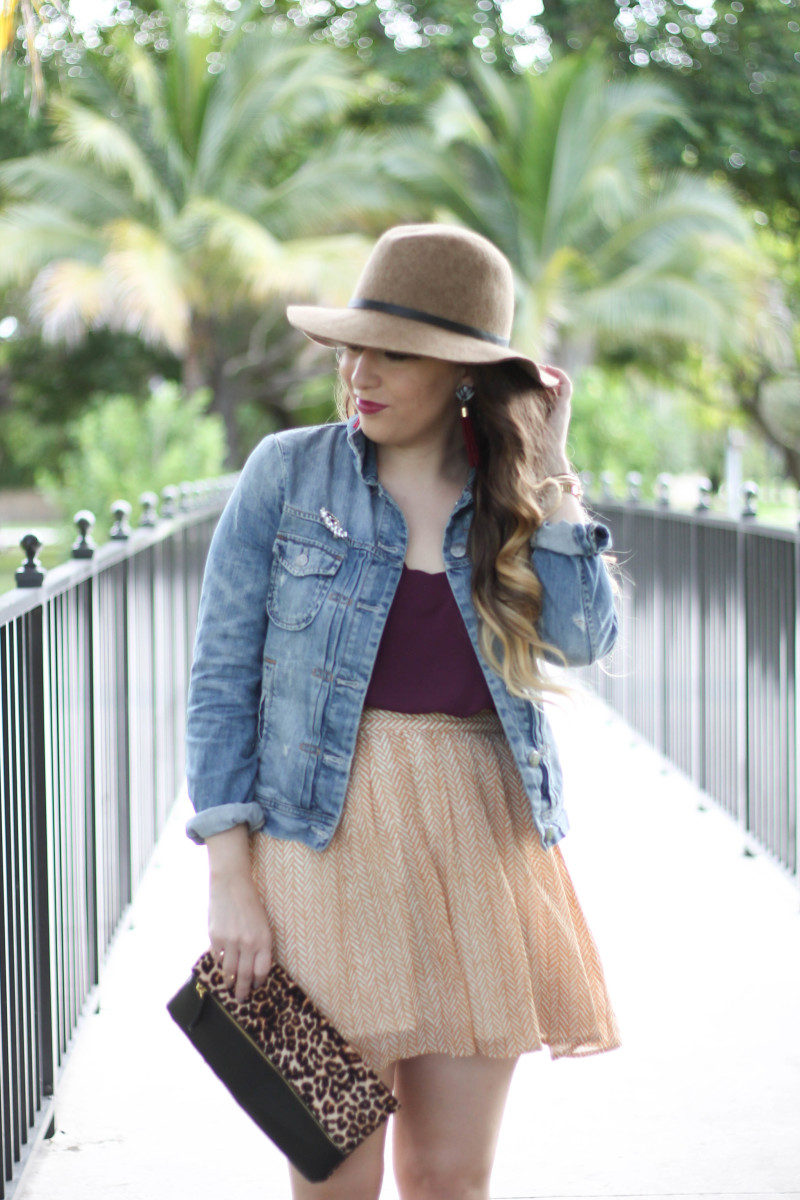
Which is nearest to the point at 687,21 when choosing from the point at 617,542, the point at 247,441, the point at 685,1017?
the point at 247,441

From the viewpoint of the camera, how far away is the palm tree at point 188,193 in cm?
2033

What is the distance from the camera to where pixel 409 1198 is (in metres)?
2.24

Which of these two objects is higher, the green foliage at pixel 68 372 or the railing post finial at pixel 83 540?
the green foliage at pixel 68 372

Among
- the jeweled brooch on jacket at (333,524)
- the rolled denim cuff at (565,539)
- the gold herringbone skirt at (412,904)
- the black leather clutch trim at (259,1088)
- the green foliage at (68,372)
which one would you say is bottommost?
the black leather clutch trim at (259,1088)

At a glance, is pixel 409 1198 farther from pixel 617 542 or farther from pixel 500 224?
pixel 500 224

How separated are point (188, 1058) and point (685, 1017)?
4.58ft

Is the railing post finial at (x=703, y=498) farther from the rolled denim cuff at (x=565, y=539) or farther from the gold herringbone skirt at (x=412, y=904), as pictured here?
the gold herringbone skirt at (x=412, y=904)

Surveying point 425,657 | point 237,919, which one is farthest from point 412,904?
point 425,657

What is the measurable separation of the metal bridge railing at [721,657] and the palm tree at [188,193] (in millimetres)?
12990

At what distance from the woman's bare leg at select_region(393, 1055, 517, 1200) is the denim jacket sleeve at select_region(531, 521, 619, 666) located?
636 millimetres

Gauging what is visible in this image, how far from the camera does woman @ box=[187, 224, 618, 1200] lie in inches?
83.3

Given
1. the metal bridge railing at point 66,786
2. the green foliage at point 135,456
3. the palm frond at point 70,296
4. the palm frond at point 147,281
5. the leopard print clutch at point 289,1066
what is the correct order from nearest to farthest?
the leopard print clutch at point 289,1066 → the metal bridge railing at point 66,786 → the green foliage at point 135,456 → the palm frond at point 147,281 → the palm frond at point 70,296

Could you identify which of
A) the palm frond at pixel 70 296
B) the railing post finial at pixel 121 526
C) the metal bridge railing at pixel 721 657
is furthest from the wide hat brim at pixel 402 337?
the palm frond at pixel 70 296

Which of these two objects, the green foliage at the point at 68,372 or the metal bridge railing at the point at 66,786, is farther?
the green foliage at the point at 68,372
